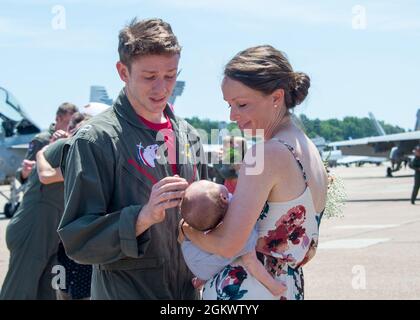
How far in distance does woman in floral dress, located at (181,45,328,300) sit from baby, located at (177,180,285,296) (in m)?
0.03

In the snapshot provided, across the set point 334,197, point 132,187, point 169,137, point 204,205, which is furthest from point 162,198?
point 334,197

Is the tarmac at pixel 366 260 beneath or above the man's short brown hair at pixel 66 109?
beneath

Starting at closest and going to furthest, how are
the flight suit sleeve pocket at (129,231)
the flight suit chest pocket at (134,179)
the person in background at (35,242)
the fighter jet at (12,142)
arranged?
the flight suit sleeve pocket at (129,231), the flight suit chest pocket at (134,179), the person in background at (35,242), the fighter jet at (12,142)

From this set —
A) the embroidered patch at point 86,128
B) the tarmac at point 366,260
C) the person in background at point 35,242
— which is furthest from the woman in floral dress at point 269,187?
the person in background at point 35,242

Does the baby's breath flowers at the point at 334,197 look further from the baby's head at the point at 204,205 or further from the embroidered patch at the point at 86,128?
the embroidered patch at the point at 86,128

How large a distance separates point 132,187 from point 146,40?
0.63 metres

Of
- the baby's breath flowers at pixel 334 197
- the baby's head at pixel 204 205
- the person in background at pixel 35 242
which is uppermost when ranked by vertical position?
the baby's head at pixel 204 205

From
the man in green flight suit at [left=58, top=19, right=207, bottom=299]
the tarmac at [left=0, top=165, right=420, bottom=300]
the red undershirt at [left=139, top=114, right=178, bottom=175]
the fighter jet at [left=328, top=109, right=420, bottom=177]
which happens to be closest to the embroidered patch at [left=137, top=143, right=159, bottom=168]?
the man in green flight suit at [left=58, top=19, right=207, bottom=299]

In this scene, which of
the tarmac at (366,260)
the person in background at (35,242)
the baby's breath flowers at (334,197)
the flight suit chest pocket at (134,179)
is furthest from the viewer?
the tarmac at (366,260)

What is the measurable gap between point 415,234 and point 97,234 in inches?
523

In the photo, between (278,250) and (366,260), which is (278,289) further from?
(366,260)

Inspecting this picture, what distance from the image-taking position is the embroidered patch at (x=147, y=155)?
140 inches

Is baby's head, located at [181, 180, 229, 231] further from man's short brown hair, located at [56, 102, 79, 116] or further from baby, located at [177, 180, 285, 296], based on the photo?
man's short brown hair, located at [56, 102, 79, 116]
